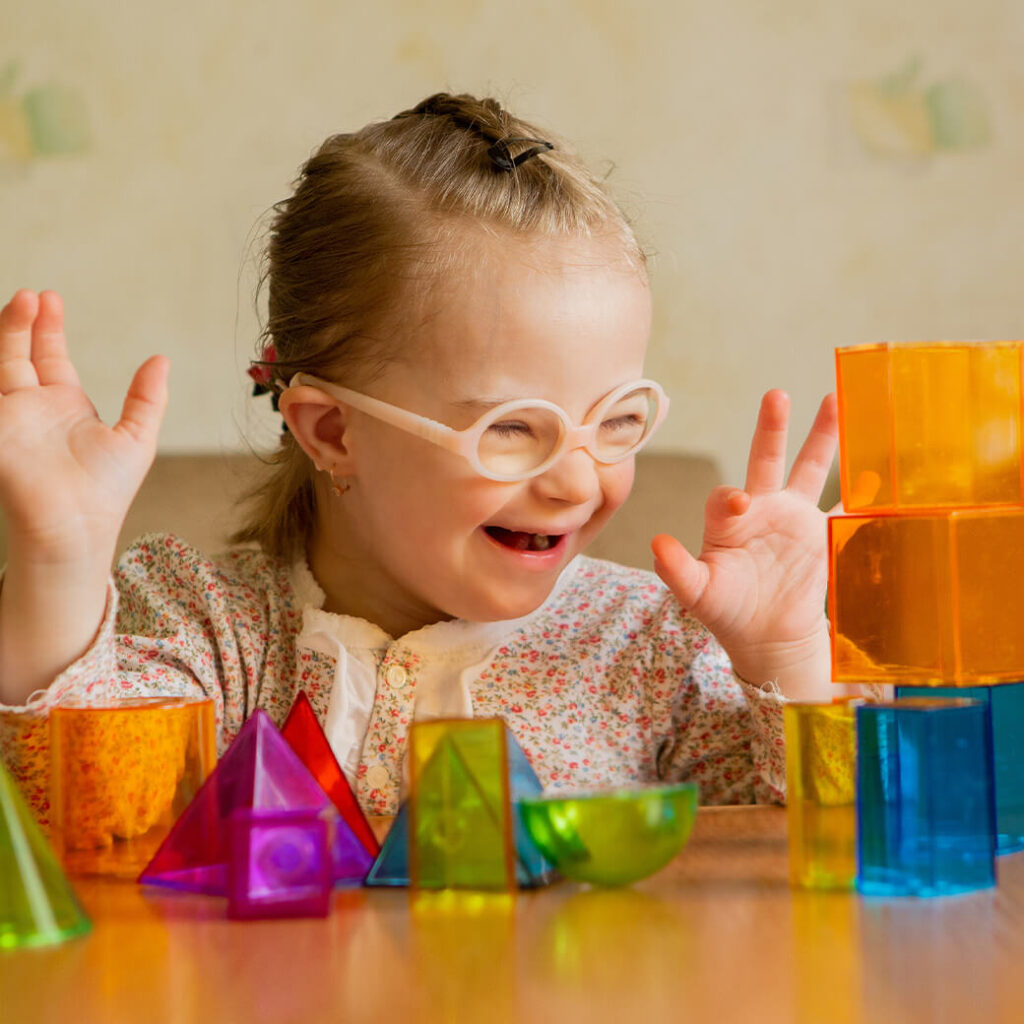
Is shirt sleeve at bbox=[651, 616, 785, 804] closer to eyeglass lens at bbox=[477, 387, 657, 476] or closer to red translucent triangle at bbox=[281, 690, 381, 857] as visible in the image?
eyeglass lens at bbox=[477, 387, 657, 476]

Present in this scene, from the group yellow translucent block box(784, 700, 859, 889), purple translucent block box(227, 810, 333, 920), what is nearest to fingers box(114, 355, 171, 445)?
purple translucent block box(227, 810, 333, 920)

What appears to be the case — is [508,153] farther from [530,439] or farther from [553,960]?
[553,960]

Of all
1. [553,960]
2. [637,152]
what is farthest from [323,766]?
[637,152]

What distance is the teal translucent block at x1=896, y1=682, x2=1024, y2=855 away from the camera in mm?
643

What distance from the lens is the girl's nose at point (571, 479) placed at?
Answer: 97cm

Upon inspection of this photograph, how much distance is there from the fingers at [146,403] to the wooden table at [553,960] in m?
0.28

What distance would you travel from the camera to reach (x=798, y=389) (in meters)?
2.39

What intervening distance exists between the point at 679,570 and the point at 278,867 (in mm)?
383

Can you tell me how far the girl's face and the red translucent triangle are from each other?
351 millimetres

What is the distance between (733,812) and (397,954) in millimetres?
330

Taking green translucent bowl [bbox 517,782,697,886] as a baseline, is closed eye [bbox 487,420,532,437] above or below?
above

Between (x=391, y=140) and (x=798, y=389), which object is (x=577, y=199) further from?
(x=798, y=389)

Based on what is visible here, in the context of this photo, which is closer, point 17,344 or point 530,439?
point 17,344

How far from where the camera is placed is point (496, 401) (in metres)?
0.99
